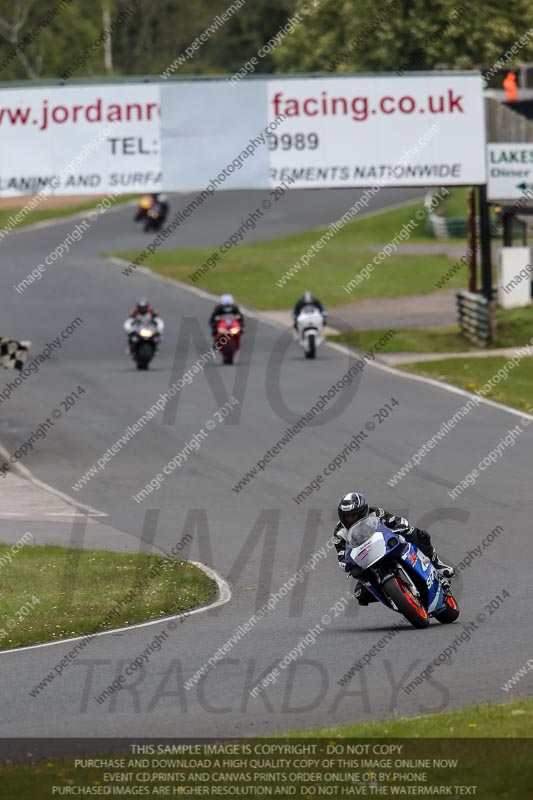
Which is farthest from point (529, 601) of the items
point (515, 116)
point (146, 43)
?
point (146, 43)

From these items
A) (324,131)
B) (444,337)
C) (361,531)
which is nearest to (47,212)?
(444,337)

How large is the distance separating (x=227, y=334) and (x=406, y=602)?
2061cm

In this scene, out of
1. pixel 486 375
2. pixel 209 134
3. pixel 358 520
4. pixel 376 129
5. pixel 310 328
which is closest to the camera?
pixel 358 520

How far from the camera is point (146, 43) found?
8638 cm

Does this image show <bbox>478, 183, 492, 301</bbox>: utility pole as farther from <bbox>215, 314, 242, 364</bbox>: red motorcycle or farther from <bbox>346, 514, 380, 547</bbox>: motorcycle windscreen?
<bbox>346, 514, 380, 547</bbox>: motorcycle windscreen

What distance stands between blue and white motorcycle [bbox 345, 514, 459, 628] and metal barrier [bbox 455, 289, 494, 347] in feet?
71.4

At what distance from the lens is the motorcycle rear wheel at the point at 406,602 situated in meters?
12.6

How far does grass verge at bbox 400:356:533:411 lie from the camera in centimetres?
2736

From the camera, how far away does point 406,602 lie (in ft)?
41.7

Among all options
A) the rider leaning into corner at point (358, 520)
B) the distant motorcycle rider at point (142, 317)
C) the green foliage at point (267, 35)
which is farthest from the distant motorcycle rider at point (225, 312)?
the green foliage at point (267, 35)

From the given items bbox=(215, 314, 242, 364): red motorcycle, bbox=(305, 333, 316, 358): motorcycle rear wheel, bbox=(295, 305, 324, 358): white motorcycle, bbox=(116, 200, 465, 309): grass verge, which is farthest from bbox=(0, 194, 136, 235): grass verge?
bbox=(305, 333, 316, 358): motorcycle rear wheel

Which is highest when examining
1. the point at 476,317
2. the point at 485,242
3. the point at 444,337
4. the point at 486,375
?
the point at 485,242
